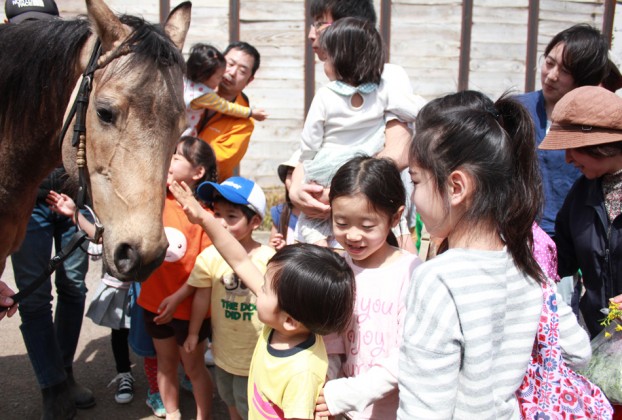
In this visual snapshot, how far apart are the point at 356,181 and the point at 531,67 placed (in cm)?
610

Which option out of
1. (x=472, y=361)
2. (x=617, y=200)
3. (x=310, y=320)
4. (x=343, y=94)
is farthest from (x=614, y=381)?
(x=343, y=94)

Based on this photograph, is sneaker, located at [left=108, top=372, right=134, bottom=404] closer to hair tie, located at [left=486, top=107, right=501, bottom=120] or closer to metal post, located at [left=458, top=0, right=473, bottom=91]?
hair tie, located at [left=486, top=107, right=501, bottom=120]

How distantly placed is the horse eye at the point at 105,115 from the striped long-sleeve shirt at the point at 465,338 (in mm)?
1218

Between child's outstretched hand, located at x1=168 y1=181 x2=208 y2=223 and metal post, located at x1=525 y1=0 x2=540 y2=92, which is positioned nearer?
child's outstretched hand, located at x1=168 y1=181 x2=208 y2=223

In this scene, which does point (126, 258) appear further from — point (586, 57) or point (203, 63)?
point (586, 57)

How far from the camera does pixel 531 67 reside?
7379mm

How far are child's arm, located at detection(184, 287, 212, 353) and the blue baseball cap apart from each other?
1.46 feet

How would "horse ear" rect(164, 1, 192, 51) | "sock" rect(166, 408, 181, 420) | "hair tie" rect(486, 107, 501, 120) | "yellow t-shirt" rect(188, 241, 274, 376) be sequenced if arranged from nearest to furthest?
"hair tie" rect(486, 107, 501, 120), "horse ear" rect(164, 1, 192, 51), "yellow t-shirt" rect(188, 241, 274, 376), "sock" rect(166, 408, 181, 420)

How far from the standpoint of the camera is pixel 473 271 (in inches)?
58.2

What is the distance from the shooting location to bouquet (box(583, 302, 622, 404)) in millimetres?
2018

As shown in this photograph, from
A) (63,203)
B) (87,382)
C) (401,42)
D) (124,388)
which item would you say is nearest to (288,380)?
(63,203)

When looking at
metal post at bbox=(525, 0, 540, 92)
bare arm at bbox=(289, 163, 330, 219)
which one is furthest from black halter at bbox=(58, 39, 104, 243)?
metal post at bbox=(525, 0, 540, 92)

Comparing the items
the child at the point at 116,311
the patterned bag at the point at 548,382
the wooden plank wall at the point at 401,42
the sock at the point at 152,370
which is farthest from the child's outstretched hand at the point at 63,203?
the wooden plank wall at the point at 401,42

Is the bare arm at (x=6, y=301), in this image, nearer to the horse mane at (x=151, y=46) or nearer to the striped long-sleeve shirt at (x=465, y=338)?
the horse mane at (x=151, y=46)
